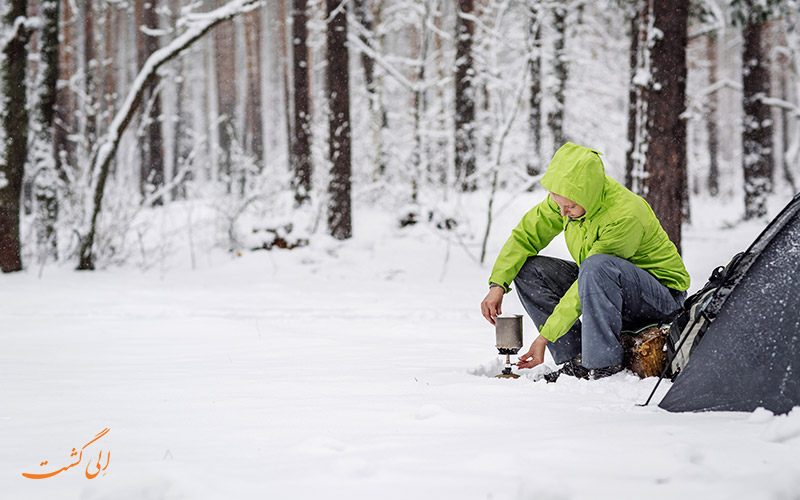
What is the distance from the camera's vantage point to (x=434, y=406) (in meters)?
2.27

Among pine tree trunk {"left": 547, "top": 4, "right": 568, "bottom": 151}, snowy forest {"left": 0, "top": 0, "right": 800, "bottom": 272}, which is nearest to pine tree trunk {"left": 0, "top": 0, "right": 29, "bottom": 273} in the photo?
snowy forest {"left": 0, "top": 0, "right": 800, "bottom": 272}

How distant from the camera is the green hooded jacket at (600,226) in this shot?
2.67 metres

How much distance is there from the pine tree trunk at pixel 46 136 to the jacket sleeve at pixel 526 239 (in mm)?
6679

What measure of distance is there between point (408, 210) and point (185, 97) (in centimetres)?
1780

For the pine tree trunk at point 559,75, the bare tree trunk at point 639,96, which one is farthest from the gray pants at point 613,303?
the pine tree trunk at point 559,75

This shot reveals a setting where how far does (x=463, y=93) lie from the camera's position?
12289 mm

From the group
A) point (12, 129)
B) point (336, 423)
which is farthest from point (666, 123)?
point (12, 129)

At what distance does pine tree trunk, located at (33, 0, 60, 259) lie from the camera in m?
7.92

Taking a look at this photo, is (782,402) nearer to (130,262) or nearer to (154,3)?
(130,262)

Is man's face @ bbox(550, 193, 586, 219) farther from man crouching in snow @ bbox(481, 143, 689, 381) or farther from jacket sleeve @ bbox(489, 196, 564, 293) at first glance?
jacket sleeve @ bbox(489, 196, 564, 293)

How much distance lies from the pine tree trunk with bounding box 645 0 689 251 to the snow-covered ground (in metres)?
2.27

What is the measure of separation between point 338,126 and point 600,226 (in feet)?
24.8

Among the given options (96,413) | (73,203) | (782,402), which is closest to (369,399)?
(96,413)

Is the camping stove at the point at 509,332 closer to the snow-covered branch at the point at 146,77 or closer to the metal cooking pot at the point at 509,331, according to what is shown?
the metal cooking pot at the point at 509,331
